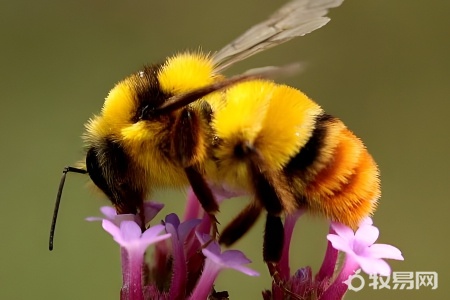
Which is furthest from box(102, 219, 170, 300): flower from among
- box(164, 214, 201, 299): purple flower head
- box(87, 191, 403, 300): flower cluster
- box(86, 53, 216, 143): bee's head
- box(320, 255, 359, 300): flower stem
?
box(320, 255, 359, 300): flower stem

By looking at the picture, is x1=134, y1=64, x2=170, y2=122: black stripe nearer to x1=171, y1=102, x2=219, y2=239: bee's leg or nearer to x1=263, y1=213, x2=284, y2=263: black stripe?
x1=171, y1=102, x2=219, y2=239: bee's leg

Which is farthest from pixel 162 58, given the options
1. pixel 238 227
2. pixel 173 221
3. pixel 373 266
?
pixel 373 266

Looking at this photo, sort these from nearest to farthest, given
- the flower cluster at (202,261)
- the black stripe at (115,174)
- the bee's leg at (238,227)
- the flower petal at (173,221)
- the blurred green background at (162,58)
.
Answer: the flower cluster at (202,261), the black stripe at (115,174), the flower petal at (173,221), the bee's leg at (238,227), the blurred green background at (162,58)

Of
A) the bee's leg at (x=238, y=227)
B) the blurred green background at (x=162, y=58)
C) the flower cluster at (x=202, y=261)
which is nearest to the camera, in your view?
the flower cluster at (x=202, y=261)

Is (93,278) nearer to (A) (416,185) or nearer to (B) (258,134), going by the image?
(A) (416,185)

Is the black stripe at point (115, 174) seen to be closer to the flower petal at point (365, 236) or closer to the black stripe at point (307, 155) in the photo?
the black stripe at point (307, 155)

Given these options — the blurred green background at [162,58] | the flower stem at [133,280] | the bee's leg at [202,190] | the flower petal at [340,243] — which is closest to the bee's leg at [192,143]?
the bee's leg at [202,190]

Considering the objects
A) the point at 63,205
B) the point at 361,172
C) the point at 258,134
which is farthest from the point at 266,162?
the point at 63,205
